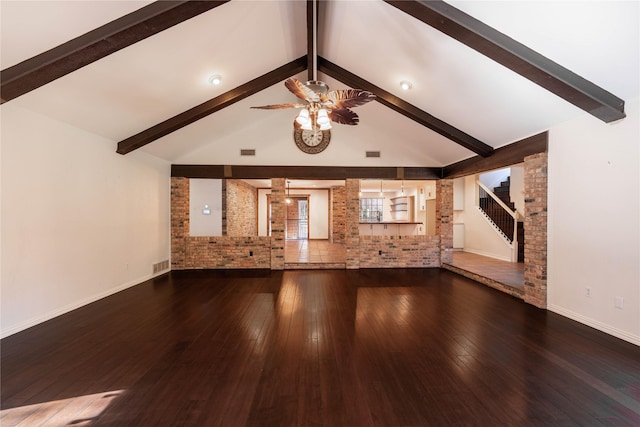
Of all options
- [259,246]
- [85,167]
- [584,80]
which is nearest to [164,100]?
[85,167]

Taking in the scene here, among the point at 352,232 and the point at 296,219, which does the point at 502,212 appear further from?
the point at 296,219

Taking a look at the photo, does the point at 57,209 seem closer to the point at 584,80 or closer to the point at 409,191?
the point at 584,80

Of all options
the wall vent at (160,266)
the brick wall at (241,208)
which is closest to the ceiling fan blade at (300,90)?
the wall vent at (160,266)

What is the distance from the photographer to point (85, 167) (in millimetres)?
3928

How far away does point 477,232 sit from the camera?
8.16 m

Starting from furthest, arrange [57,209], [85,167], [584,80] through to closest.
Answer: [85,167], [57,209], [584,80]

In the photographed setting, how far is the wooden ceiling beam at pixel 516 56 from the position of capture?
260 cm

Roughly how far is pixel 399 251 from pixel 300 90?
4844 millimetres

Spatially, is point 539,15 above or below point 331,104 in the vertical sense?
above

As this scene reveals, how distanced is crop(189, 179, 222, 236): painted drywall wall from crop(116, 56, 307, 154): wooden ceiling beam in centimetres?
313

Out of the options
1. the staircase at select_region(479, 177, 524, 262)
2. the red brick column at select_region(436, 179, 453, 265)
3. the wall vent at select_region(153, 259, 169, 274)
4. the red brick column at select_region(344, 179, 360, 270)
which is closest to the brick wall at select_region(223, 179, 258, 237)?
the wall vent at select_region(153, 259, 169, 274)

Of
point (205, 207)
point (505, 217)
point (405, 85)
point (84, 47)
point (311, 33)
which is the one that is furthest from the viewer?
point (205, 207)

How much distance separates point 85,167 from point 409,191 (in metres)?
9.66

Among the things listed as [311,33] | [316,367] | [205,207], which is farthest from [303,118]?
[205,207]
